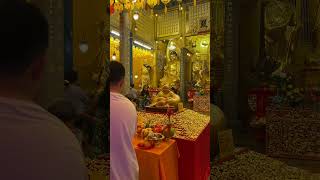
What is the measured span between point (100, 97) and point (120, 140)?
988 millimetres

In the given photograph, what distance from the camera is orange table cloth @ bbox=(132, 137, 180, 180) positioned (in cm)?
218

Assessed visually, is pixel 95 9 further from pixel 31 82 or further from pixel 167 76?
pixel 167 76

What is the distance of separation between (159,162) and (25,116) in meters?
1.60

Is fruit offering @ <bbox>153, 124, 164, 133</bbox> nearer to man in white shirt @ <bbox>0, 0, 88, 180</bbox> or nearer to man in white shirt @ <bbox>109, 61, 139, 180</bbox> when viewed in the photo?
man in white shirt @ <bbox>109, 61, 139, 180</bbox>

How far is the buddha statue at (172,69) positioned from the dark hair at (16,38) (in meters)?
1.64

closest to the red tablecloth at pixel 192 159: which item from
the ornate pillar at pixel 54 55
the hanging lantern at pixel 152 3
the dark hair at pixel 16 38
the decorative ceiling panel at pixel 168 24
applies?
the decorative ceiling panel at pixel 168 24

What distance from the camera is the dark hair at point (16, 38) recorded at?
0.69m

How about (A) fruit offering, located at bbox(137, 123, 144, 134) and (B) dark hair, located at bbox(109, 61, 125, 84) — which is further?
(A) fruit offering, located at bbox(137, 123, 144, 134)

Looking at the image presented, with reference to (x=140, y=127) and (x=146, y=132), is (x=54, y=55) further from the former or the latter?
(x=140, y=127)

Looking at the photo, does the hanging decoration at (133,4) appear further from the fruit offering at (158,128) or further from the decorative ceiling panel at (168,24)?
the fruit offering at (158,128)

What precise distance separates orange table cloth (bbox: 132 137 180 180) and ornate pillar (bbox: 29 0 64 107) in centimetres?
142

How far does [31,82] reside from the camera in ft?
2.41

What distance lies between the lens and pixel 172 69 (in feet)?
7.79

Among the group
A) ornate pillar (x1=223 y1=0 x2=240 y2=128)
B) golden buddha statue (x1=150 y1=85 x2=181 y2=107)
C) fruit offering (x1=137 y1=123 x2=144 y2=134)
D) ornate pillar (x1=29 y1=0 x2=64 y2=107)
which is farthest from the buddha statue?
ornate pillar (x1=29 y1=0 x2=64 y2=107)
